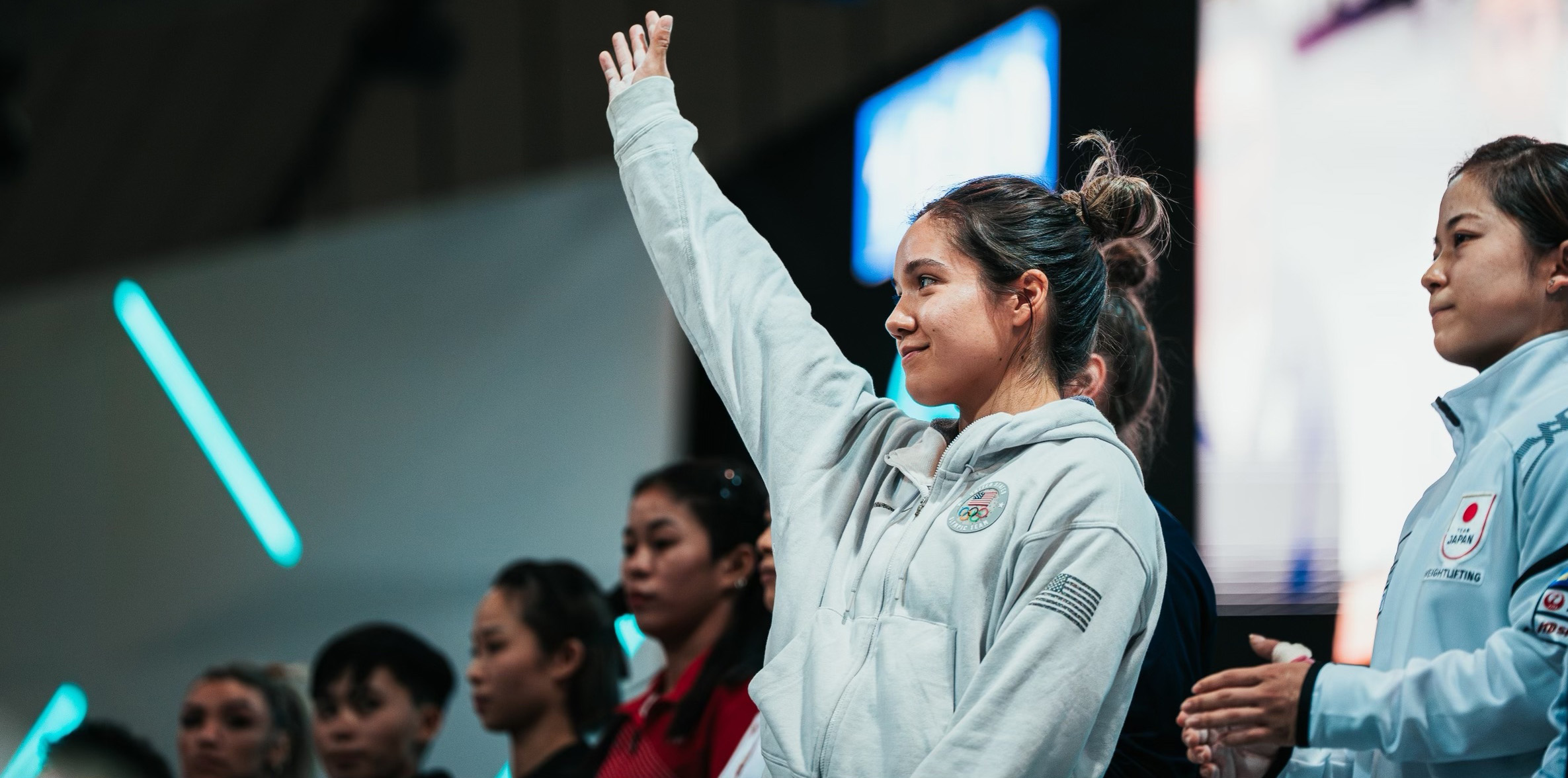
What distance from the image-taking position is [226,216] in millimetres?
5238

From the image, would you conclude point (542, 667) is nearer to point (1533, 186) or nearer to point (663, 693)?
point (663, 693)

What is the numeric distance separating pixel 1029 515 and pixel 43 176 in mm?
5228

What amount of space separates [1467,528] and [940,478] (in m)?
0.50

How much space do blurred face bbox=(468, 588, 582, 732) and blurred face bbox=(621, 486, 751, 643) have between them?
1.00 ft

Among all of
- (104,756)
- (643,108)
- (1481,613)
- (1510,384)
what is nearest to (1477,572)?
(1481,613)

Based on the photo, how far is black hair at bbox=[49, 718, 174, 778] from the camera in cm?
321

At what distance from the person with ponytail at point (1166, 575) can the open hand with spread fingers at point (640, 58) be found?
1.77 ft

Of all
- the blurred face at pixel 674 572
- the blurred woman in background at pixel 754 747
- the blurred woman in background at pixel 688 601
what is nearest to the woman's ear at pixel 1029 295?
the blurred woman in background at pixel 754 747

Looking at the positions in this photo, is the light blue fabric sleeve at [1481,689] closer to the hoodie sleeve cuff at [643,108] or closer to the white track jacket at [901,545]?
the white track jacket at [901,545]

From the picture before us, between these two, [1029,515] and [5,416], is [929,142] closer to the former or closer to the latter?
[1029,515]

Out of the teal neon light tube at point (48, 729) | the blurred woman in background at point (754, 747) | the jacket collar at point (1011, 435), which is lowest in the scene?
the teal neon light tube at point (48, 729)

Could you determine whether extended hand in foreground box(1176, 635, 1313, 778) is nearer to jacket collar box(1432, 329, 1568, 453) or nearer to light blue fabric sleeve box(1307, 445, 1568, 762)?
light blue fabric sleeve box(1307, 445, 1568, 762)

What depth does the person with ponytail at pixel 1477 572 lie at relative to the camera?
4.16 ft

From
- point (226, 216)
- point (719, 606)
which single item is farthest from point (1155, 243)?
point (226, 216)
